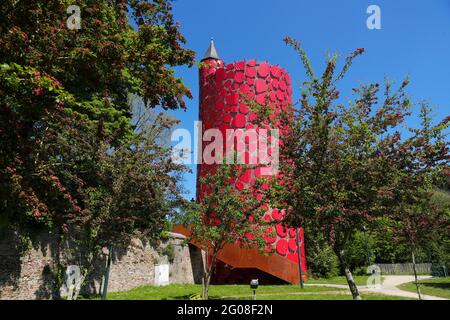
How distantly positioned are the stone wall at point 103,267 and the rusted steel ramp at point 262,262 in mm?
2715

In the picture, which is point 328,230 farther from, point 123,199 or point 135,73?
point 123,199

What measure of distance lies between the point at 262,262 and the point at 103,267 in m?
9.96

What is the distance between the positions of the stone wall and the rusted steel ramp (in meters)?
2.71

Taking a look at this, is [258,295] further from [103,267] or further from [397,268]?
[397,268]

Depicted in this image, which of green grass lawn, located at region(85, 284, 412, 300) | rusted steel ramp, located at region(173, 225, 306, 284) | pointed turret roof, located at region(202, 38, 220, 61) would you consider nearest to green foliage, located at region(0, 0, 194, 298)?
green grass lawn, located at region(85, 284, 412, 300)

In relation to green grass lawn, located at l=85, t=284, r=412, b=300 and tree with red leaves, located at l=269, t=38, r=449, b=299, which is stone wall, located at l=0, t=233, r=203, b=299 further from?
tree with red leaves, located at l=269, t=38, r=449, b=299

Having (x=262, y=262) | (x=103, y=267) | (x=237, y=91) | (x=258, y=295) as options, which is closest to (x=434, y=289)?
(x=258, y=295)

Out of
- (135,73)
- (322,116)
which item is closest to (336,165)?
(322,116)

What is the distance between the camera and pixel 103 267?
17.1 m

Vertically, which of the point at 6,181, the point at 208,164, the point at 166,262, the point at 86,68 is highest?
the point at 208,164

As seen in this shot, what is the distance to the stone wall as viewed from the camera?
Answer: 1212cm

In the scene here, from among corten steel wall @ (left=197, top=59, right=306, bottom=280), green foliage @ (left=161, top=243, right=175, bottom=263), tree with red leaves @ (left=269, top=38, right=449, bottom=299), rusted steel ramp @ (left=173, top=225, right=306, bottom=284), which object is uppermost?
corten steel wall @ (left=197, top=59, right=306, bottom=280)
